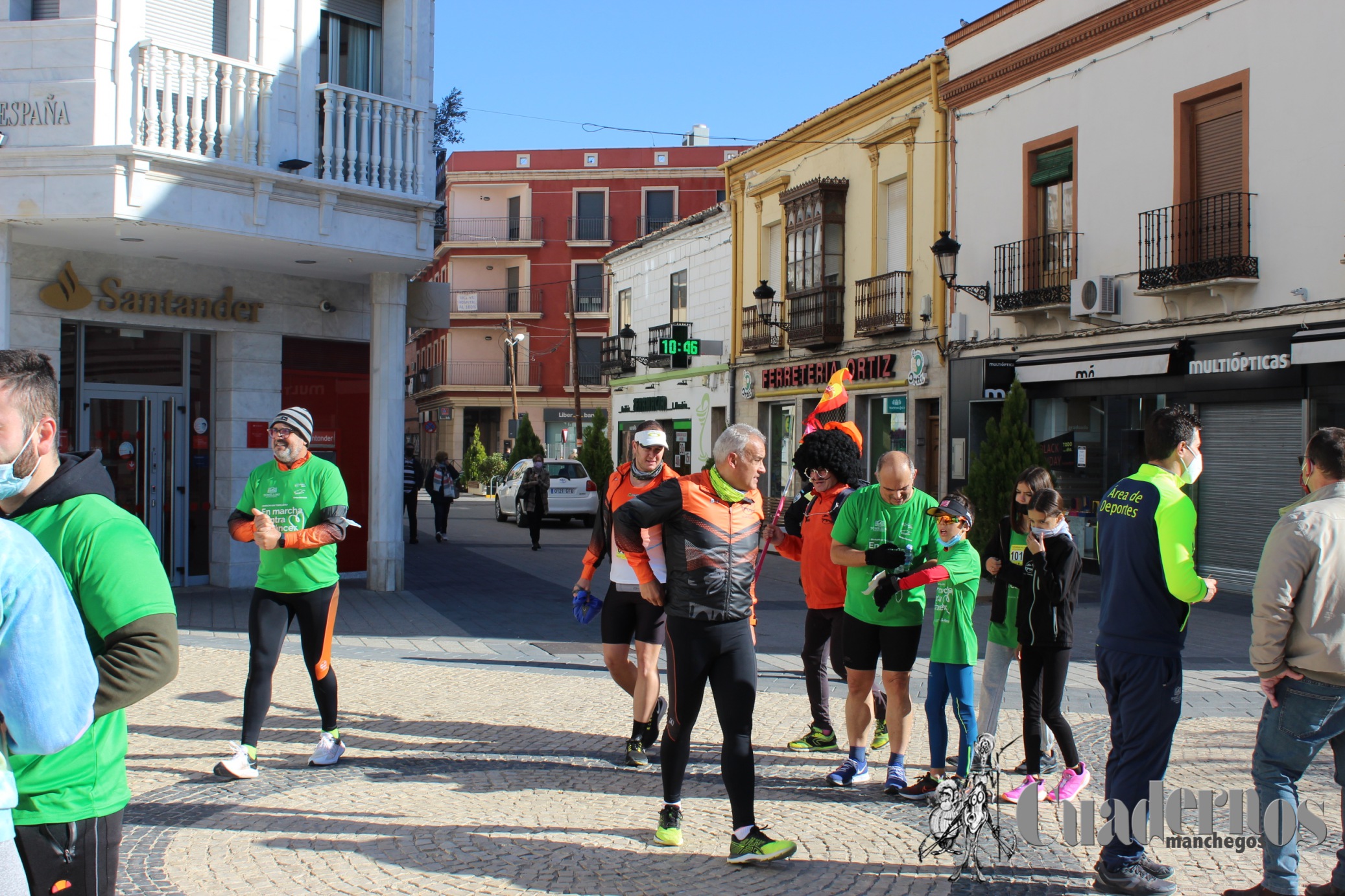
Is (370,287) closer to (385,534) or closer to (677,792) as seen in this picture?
(385,534)

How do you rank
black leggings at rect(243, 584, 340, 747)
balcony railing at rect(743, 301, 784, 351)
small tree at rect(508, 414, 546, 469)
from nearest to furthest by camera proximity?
black leggings at rect(243, 584, 340, 747) → balcony railing at rect(743, 301, 784, 351) → small tree at rect(508, 414, 546, 469)

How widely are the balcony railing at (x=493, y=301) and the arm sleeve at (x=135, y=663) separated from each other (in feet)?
168

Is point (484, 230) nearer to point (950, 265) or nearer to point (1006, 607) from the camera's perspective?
point (950, 265)

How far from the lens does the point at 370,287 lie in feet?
47.1

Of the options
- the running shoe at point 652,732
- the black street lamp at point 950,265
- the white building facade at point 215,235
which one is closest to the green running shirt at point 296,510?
the running shoe at point 652,732

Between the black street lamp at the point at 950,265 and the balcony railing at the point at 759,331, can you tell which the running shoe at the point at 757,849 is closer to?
the black street lamp at the point at 950,265

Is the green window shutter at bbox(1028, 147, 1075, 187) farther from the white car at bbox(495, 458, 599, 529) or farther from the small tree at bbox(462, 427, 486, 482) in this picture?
the small tree at bbox(462, 427, 486, 482)

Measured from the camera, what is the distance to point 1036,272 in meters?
17.8

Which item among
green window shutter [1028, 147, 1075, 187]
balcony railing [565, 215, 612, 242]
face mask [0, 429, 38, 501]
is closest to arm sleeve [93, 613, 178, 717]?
face mask [0, 429, 38, 501]

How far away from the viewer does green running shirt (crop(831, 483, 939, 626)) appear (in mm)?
5496

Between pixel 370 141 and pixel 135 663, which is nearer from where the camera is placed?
pixel 135 663

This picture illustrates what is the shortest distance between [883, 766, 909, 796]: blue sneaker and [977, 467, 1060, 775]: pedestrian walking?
1.51 feet

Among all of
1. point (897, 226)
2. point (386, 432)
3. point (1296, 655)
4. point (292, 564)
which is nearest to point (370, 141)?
point (386, 432)

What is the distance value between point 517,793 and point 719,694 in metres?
1.41
